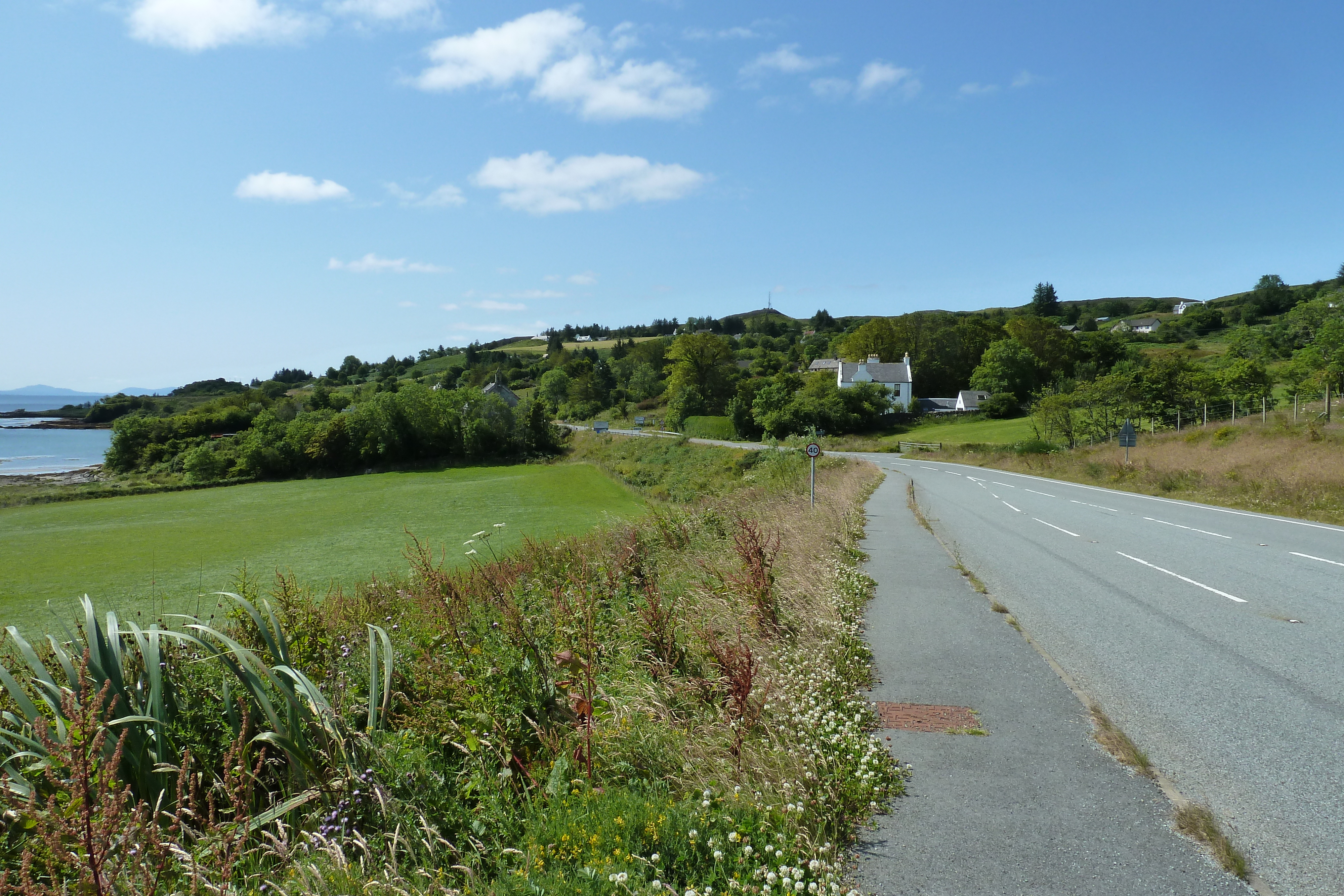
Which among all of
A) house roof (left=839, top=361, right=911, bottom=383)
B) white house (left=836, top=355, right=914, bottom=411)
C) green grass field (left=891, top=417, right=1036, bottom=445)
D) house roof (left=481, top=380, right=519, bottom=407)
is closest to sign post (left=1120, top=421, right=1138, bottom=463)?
green grass field (left=891, top=417, right=1036, bottom=445)

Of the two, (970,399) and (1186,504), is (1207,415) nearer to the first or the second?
(1186,504)

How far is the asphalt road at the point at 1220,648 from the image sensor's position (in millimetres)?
3996

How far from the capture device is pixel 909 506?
22.2 meters

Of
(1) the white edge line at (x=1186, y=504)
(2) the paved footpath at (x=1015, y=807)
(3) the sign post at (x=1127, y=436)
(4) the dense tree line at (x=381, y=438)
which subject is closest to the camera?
(2) the paved footpath at (x=1015, y=807)

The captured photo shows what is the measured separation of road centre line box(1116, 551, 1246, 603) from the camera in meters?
9.18

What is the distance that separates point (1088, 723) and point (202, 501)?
64960 millimetres

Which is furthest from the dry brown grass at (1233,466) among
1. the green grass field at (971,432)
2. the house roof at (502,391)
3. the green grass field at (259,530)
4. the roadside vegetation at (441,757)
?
the house roof at (502,391)

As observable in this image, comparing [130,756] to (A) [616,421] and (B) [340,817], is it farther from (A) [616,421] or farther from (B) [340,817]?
(A) [616,421]

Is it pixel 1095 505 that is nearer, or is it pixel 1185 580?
pixel 1185 580

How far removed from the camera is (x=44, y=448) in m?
122

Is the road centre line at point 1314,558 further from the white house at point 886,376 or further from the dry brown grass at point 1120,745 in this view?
the white house at point 886,376

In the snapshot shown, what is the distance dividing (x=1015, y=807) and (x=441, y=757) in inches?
147

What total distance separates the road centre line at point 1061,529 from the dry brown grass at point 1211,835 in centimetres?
1328

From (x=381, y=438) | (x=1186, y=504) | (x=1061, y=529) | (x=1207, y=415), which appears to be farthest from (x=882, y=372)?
(x=1061, y=529)
